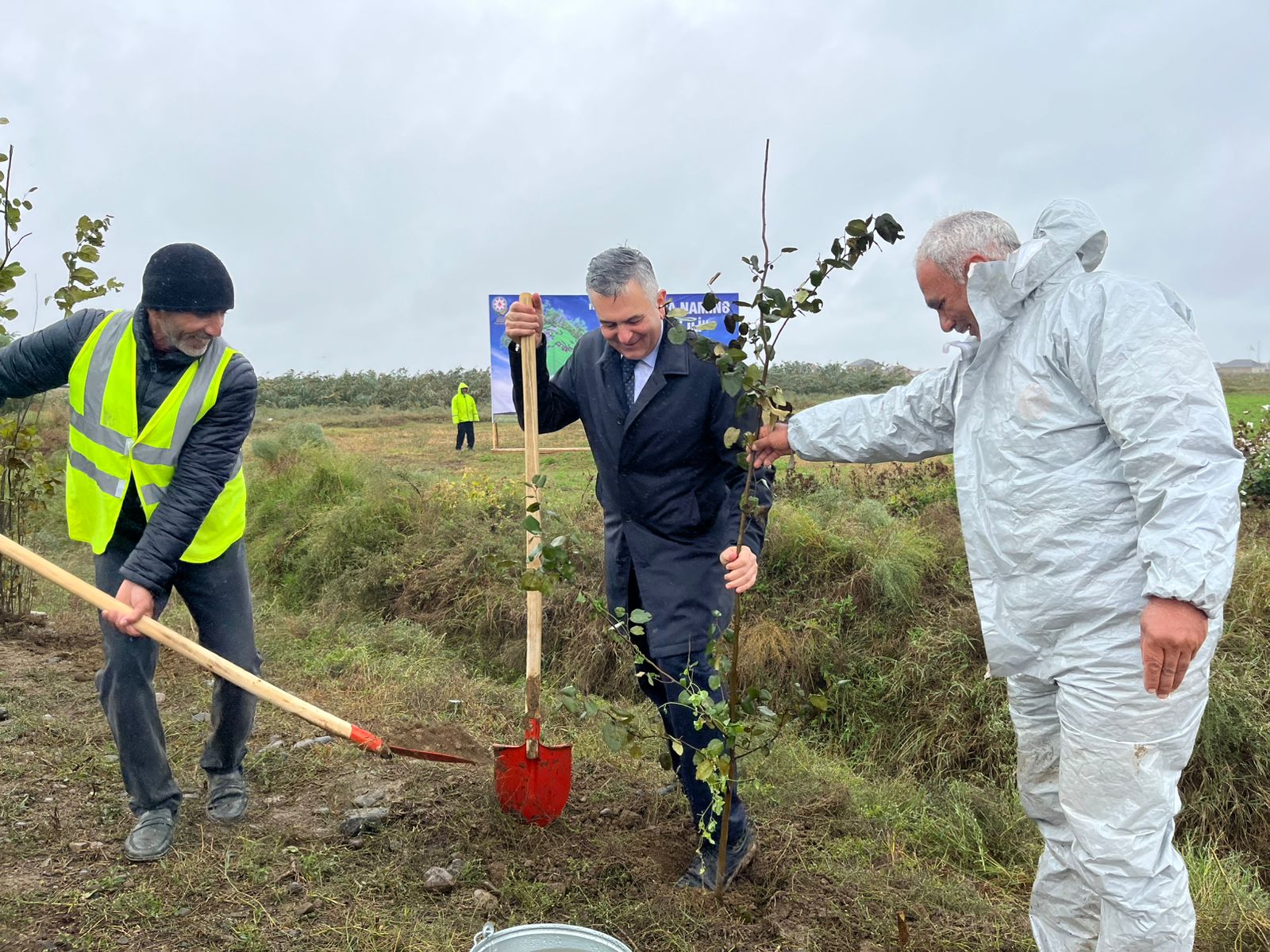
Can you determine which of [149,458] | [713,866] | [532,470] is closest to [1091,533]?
[713,866]

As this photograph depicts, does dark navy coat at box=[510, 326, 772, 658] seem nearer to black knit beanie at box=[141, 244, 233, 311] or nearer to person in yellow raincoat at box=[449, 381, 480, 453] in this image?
black knit beanie at box=[141, 244, 233, 311]

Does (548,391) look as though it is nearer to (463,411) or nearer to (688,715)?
(688,715)

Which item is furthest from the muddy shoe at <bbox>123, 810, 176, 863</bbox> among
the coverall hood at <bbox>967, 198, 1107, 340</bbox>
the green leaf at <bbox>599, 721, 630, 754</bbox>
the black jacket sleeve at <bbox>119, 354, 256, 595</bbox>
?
the coverall hood at <bbox>967, 198, 1107, 340</bbox>

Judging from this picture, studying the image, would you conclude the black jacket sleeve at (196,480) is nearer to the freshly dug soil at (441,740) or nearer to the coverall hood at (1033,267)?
the freshly dug soil at (441,740)

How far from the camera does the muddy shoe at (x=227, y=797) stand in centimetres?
321

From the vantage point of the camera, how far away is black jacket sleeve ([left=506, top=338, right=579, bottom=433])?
312cm

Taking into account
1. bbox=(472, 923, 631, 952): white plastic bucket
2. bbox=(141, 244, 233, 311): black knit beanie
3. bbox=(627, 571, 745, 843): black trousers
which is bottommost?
bbox=(472, 923, 631, 952): white plastic bucket

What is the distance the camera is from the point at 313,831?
126 inches

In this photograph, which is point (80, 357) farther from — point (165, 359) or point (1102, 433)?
point (1102, 433)

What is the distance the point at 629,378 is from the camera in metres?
2.96

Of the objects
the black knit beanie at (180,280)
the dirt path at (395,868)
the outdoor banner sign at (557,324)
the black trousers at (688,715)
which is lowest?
the dirt path at (395,868)

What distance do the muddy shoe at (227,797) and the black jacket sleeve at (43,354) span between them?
1.47 meters

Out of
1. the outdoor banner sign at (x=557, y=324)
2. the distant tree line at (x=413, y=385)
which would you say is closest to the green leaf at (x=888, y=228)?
the outdoor banner sign at (x=557, y=324)

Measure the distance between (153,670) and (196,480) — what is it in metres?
0.62
